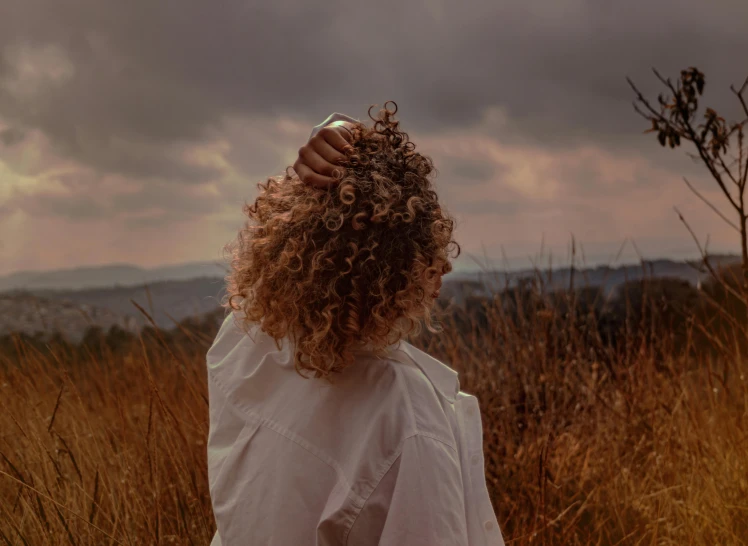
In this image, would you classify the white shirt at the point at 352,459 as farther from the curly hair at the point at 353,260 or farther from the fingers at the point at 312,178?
the fingers at the point at 312,178

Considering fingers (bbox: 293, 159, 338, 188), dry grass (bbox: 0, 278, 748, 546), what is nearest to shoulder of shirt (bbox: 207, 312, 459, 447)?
fingers (bbox: 293, 159, 338, 188)

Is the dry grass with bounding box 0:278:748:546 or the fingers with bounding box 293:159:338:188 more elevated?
the fingers with bounding box 293:159:338:188

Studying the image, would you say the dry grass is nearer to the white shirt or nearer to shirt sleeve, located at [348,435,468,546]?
the white shirt

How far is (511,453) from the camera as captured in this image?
9.77 feet

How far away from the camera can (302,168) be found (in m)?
1.29

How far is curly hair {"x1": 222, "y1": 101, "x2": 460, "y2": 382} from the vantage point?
1201mm

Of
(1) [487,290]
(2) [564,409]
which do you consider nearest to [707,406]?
(2) [564,409]

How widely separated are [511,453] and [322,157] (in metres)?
2.12

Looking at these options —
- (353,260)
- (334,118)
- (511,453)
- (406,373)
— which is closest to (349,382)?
(406,373)

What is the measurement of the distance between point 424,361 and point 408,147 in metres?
0.45

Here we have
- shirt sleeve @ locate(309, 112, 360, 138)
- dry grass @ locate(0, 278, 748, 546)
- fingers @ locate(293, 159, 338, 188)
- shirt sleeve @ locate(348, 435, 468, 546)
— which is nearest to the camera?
shirt sleeve @ locate(348, 435, 468, 546)

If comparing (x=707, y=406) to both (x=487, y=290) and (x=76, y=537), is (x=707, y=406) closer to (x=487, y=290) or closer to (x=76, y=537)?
(x=487, y=290)

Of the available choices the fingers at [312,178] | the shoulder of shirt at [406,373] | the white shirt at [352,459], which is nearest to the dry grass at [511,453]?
the shoulder of shirt at [406,373]

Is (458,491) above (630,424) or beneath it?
above
